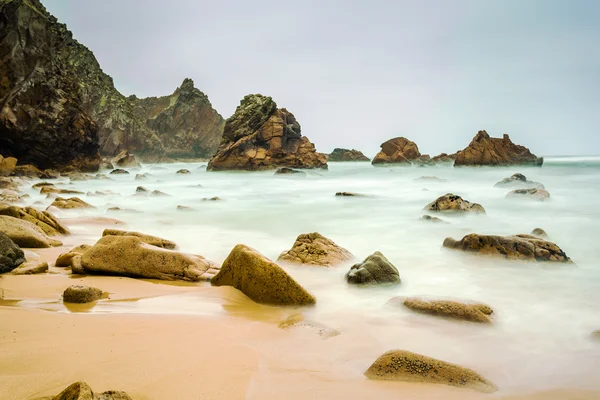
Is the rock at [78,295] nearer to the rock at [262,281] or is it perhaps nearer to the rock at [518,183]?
the rock at [262,281]

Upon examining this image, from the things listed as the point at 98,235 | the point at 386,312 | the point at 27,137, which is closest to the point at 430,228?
the point at 386,312

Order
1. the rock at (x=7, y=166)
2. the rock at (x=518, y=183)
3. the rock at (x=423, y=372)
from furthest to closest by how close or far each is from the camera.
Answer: the rock at (x=7, y=166) < the rock at (x=518, y=183) < the rock at (x=423, y=372)

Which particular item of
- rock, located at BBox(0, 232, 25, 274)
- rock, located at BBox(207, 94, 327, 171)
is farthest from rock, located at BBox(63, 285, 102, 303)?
rock, located at BBox(207, 94, 327, 171)

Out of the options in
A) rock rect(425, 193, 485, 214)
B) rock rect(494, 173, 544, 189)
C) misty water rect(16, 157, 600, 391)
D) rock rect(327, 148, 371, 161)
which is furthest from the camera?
rock rect(327, 148, 371, 161)

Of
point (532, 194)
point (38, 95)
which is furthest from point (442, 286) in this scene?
point (38, 95)

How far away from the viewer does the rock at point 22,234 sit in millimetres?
5395

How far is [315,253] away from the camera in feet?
17.2

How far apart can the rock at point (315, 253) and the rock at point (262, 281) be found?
1278 millimetres

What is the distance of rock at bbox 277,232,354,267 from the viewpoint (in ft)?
16.8

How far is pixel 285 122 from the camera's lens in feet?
140

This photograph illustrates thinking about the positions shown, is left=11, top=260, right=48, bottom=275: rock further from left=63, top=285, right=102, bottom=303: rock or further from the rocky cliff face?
the rocky cliff face

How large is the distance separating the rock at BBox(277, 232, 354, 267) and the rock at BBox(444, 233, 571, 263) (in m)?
1.75

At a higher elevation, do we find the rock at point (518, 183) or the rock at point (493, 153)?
the rock at point (493, 153)


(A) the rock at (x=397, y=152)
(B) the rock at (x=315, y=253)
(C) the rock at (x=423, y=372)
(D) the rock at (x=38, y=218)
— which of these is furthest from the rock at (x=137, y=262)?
(A) the rock at (x=397, y=152)
